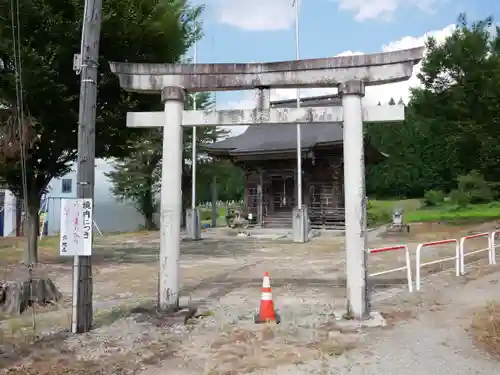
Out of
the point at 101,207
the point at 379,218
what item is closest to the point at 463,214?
the point at 379,218

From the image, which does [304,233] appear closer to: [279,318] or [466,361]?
[279,318]

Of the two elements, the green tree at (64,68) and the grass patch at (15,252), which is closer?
the green tree at (64,68)

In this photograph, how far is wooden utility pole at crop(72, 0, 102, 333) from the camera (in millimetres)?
5910

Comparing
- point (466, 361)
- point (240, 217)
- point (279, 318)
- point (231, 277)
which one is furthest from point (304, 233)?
point (466, 361)

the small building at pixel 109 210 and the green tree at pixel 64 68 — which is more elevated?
the green tree at pixel 64 68

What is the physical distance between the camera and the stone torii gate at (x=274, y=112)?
6457 mm

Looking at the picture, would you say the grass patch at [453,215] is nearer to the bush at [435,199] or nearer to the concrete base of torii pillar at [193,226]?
the bush at [435,199]

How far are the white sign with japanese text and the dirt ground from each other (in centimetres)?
109

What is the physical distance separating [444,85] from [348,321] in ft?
69.8

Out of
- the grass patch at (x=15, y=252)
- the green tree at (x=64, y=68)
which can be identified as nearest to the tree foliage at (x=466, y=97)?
the green tree at (x=64, y=68)

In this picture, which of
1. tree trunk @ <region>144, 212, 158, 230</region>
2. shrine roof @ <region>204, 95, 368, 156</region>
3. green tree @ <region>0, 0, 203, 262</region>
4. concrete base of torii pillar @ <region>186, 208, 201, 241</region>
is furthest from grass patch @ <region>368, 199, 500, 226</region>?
green tree @ <region>0, 0, 203, 262</region>

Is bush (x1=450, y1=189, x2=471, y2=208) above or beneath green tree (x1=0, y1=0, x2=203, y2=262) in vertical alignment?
beneath

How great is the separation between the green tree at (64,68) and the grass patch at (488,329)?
907 centimetres

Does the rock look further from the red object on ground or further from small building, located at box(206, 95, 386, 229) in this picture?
small building, located at box(206, 95, 386, 229)
